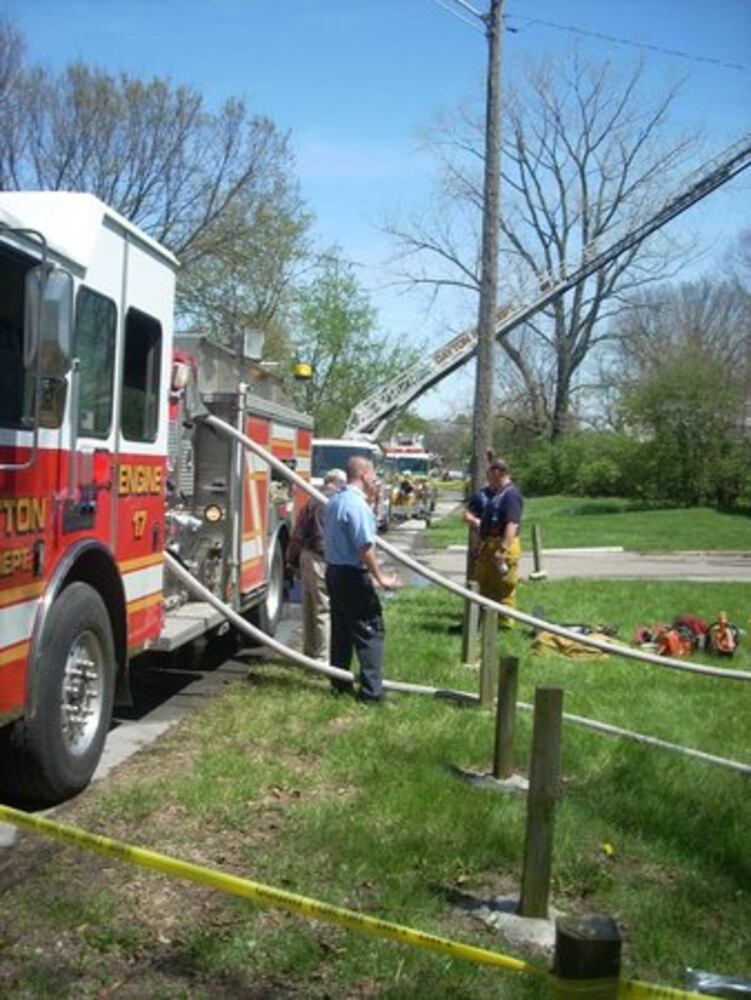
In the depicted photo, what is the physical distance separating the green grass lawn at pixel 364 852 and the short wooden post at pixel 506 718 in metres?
0.27

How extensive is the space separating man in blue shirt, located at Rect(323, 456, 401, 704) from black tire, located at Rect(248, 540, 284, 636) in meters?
1.99

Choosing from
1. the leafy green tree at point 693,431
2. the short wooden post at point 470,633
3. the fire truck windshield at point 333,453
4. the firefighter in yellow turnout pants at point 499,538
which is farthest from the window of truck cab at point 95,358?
the leafy green tree at point 693,431

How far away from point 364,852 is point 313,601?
4433 millimetres

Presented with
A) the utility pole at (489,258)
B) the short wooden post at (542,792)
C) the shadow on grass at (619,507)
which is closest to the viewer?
the short wooden post at (542,792)

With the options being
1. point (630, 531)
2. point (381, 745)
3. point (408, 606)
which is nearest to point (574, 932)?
point (381, 745)

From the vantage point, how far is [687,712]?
24.9 feet

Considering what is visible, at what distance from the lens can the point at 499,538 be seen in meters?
10.4

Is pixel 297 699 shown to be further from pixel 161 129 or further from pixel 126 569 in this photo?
pixel 161 129

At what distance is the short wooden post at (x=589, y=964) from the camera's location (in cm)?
250

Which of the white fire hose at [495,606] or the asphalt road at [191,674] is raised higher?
the white fire hose at [495,606]

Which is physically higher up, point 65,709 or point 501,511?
point 501,511

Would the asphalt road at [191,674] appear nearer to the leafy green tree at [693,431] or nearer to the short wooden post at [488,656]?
the short wooden post at [488,656]

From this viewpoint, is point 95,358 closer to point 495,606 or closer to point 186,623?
point 186,623

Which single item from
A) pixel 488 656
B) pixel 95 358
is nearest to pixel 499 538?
pixel 488 656
